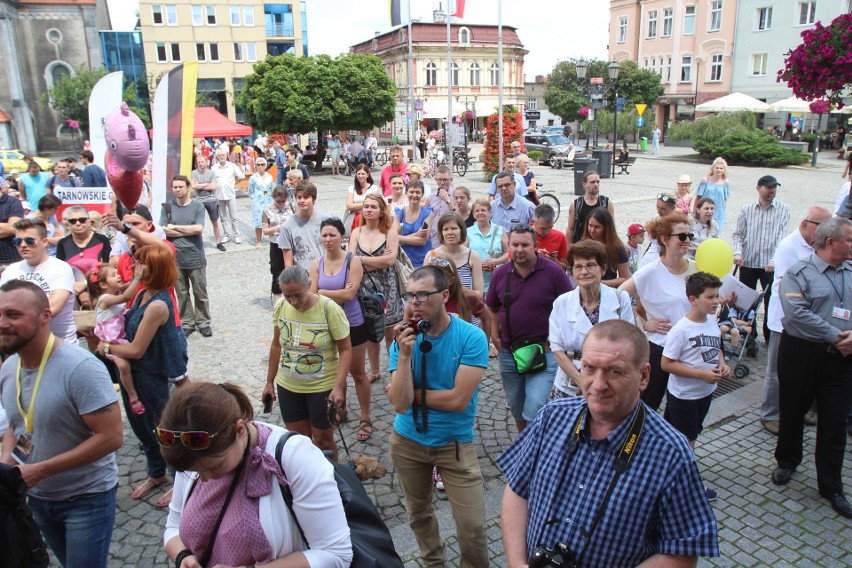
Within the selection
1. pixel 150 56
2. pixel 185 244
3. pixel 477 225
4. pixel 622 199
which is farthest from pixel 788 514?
pixel 150 56

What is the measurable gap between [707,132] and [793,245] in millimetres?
30941

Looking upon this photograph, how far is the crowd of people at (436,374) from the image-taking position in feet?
6.45

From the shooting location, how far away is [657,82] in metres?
46.0

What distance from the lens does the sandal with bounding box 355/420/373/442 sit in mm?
5086

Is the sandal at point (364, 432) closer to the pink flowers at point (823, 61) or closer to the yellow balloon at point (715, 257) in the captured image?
the yellow balloon at point (715, 257)

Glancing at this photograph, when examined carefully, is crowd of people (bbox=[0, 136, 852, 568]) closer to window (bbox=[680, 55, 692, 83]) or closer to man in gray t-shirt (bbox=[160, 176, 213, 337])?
man in gray t-shirt (bbox=[160, 176, 213, 337])

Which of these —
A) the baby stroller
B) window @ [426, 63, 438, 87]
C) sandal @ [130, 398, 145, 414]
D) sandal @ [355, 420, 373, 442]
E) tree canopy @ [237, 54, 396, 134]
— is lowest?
sandal @ [355, 420, 373, 442]

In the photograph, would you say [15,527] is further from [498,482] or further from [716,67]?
[716,67]

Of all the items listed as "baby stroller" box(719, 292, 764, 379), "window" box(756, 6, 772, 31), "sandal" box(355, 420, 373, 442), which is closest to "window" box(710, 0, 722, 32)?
"window" box(756, 6, 772, 31)

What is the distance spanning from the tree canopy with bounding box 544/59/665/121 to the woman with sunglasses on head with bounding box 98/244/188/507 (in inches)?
1707

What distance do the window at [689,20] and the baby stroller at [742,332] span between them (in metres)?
49.3

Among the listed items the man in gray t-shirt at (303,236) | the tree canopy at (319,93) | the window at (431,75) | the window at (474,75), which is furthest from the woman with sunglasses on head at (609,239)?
the window at (474,75)

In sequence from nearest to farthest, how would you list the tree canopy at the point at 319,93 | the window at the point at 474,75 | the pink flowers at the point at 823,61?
the pink flowers at the point at 823,61 < the tree canopy at the point at 319,93 < the window at the point at 474,75

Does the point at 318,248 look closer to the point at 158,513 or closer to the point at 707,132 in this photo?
the point at 158,513
